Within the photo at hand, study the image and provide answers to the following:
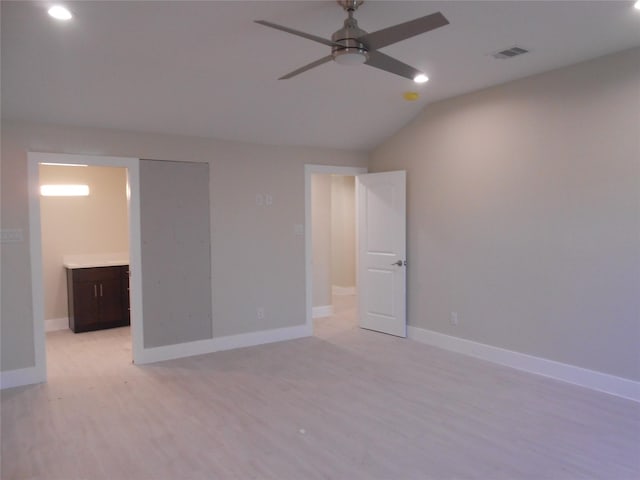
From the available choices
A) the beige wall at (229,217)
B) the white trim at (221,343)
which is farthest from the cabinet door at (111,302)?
the beige wall at (229,217)

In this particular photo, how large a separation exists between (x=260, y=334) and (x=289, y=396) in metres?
1.63

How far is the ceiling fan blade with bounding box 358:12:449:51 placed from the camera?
205 cm

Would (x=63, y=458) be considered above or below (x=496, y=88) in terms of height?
below

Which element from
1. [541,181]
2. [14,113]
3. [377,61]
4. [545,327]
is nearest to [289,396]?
[545,327]

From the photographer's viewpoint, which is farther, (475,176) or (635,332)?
(475,176)

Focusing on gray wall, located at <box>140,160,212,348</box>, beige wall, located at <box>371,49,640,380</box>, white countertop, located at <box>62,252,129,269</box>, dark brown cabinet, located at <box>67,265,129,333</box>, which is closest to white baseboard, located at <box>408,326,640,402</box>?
beige wall, located at <box>371,49,640,380</box>

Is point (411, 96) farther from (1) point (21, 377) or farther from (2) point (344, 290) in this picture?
(2) point (344, 290)

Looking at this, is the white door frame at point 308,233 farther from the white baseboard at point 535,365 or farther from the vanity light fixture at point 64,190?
the vanity light fixture at point 64,190

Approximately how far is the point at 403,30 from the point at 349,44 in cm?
34

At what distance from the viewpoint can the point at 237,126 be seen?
4.80 meters

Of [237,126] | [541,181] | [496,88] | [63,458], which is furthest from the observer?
[237,126]

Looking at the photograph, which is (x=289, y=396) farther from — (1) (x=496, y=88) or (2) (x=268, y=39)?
(1) (x=496, y=88)

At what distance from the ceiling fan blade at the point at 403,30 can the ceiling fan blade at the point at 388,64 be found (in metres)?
0.11

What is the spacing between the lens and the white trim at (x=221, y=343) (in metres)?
4.69
